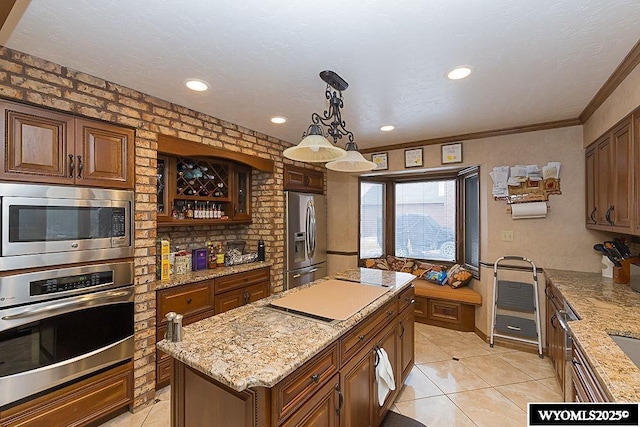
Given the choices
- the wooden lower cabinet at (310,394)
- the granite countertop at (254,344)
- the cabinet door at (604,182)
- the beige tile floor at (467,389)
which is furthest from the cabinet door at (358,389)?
the cabinet door at (604,182)

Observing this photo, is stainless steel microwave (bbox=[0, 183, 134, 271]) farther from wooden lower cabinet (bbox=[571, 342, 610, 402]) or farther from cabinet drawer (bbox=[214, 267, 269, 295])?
wooden lower cabinet (bbox=[571, 342, 610, 402])

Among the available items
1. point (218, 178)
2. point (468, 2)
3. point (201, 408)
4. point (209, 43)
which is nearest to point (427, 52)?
point (468, 2)

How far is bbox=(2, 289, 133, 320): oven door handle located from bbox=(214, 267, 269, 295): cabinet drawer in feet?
2.78

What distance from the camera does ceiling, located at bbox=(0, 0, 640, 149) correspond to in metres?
1.42

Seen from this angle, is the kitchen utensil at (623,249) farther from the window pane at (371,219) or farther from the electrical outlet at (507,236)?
the window pane at (371,219)

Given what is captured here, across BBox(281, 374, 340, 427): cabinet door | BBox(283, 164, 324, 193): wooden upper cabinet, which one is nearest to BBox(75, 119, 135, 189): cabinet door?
BBox(283, 164, 324, 193): wooden upper cabinet

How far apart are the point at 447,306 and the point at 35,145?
14.3 feet

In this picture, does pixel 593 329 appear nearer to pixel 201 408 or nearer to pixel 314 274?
pixel 201 408

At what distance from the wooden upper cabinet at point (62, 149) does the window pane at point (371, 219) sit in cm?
339

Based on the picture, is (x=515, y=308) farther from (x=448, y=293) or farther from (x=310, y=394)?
(x=310, y=394)

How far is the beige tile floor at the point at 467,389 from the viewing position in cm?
221

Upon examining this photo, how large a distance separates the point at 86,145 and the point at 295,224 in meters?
2.41

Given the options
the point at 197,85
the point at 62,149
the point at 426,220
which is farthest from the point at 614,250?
the point at 62,149

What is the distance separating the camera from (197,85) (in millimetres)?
2250
